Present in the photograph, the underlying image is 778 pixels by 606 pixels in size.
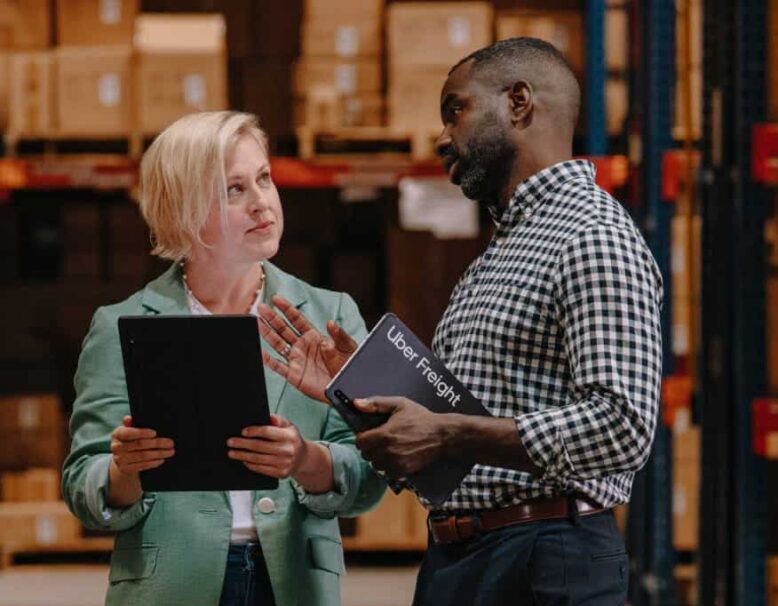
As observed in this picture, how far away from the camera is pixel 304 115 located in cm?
692

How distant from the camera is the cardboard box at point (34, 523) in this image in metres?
7.16

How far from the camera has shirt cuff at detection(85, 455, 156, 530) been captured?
100 inches

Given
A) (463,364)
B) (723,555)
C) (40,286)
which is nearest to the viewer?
(463,364)

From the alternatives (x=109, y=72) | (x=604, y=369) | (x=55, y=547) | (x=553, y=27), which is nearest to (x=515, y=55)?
(x=604, y=369)

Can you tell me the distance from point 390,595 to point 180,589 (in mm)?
4390

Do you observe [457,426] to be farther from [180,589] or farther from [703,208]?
[703,208]

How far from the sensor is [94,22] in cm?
716

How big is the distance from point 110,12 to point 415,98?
161cm

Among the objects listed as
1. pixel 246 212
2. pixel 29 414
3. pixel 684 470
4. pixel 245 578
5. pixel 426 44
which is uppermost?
pixel 426 44

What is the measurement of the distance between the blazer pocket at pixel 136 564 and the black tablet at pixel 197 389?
217 mm

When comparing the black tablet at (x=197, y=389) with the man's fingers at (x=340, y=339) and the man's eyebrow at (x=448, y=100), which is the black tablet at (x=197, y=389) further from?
the man's eyebrow at (x=448, y=100)

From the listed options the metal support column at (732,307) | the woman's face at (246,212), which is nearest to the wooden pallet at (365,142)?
the metal support column at (732,307)

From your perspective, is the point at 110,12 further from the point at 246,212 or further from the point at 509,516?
the point at 509,516

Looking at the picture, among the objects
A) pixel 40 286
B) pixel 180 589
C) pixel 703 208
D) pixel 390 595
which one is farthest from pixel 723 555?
pixel 40 286
